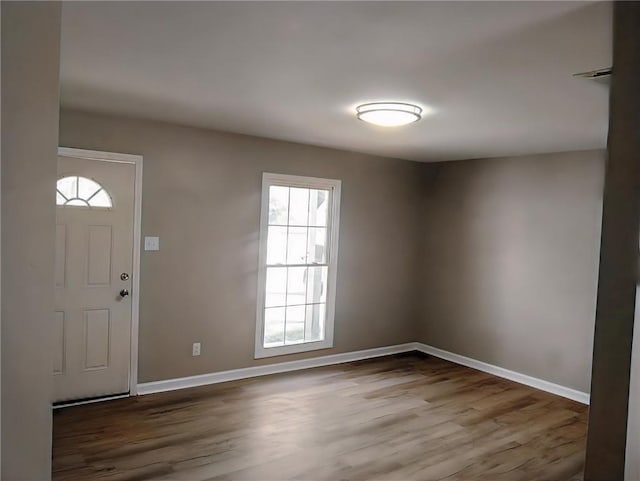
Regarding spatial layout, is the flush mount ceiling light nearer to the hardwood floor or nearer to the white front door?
the white front door

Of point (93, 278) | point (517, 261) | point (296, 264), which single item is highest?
point (517, 261)

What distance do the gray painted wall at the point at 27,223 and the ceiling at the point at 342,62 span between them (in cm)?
35

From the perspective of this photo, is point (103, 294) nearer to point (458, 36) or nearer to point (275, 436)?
point (275, 436)

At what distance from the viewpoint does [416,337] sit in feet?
20.5

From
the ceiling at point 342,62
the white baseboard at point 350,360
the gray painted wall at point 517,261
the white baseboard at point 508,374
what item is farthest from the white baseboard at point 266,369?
the ceiling at point 342,62

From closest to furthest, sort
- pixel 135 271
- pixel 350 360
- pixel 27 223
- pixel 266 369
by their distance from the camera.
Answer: pixel 27 223, pixel 135 271, pixel 266 369, pixel 350 360

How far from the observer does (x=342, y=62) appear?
2.39 m

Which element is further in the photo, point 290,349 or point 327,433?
point 290,349

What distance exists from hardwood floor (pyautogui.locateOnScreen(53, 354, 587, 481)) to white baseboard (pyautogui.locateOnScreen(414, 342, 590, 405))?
5.5 inches

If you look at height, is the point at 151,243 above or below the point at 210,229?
below

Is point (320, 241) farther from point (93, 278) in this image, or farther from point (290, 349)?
point (93, 278)

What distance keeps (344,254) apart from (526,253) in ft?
6.18

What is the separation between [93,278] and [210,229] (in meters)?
1.07

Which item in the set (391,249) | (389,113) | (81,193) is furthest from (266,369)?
(389,113)
